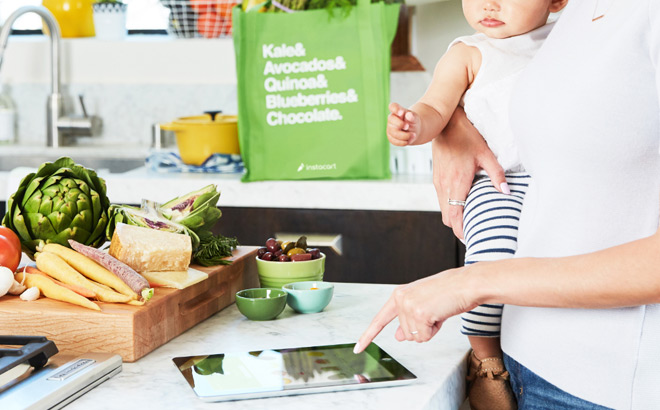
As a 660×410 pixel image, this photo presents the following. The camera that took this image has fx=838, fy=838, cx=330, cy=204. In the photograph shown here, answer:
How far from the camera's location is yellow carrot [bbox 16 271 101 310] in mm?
1122

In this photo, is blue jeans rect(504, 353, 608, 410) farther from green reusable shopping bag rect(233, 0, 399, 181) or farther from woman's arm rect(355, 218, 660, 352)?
green reusable shopping bag rect(233, 0, 399, 181)

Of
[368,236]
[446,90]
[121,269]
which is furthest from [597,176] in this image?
[368,236]

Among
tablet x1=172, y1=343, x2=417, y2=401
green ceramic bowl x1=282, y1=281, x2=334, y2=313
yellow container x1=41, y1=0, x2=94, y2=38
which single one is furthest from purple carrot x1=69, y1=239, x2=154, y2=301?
yellow container x1=41, y1=0, x2=94, y2=38

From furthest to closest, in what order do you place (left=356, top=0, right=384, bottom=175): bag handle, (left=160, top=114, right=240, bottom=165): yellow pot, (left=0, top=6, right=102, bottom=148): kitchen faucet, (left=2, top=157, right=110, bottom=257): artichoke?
(left=0, top=6, right=102, bottom=148): kitchen faucet → (left=160, top=114, right=240, bottom=165): yellow pot → (left=356, top=0, right=384, bottom=175): bag handle → (left=2, top=157, right=110, bottom=257): artichoke

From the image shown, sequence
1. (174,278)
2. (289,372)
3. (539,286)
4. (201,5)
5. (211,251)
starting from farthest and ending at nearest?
(201,5) < (211,251) < (174,278) < (289,372) < (539,286)

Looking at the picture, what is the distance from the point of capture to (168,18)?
321 cm

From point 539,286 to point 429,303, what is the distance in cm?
13

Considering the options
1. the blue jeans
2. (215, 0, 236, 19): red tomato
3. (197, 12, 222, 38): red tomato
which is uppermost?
(215, 0, 236, 19): red tomato

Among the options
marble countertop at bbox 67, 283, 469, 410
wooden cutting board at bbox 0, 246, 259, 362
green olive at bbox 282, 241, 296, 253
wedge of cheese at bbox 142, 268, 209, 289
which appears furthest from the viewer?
green olive at bbox 282, 241, 296, 253

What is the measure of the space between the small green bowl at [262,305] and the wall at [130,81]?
1846mm

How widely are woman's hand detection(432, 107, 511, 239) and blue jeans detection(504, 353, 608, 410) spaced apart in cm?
32

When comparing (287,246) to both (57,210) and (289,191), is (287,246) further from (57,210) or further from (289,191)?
(289,191)

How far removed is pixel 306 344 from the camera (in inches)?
46.3

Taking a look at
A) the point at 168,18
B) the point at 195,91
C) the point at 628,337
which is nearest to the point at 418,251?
the point at 195,91
